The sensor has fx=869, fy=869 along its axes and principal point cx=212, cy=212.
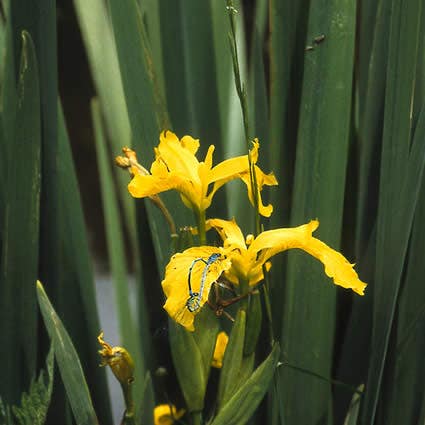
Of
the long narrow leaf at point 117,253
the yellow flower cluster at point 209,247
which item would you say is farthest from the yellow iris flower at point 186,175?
the long narrow leaf at point 117,253

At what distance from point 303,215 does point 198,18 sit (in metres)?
0.16

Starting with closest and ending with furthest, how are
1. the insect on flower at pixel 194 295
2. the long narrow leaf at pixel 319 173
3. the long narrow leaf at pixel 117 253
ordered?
the insect on flower at pixel 194 295 < the long narrow leaf at pixel 319 173 < the long narrow leaf at pixel 117 253

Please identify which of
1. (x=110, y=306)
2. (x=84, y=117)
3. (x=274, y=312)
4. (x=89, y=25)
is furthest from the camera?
(x=84, y=117)

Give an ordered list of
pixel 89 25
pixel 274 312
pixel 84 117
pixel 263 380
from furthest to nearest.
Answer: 1. pixel 84 117
2. pixel 89 25
3. pixel 274 312
4. pixel 263 380

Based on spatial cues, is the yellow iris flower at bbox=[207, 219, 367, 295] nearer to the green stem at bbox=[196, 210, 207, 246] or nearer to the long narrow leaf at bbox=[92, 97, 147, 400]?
the green stem at bbox=[196, 210, 207, 246]

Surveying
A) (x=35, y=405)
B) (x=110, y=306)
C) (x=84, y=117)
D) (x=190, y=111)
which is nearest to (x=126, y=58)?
(x=190, y=111)

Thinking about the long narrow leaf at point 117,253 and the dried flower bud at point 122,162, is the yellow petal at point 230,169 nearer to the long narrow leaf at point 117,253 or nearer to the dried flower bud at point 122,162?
the dried flower bud at point 122,162

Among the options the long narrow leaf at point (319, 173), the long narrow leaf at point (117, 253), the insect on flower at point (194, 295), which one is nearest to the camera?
the insect on flower at point (194, 295)

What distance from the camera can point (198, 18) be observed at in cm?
58

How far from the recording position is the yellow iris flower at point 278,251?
0.39m

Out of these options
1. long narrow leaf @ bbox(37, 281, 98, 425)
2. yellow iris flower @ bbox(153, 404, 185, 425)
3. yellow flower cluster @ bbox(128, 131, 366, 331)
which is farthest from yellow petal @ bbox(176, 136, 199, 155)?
yellow iris flower @ bbox(153, 404, 185, 425)

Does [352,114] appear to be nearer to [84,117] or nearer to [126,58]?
[126,58]

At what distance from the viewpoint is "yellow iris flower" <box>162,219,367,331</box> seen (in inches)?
14.7

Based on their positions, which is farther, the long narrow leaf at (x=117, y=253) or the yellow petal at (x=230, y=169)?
the long narrow leaf at (x=117, y=253)
